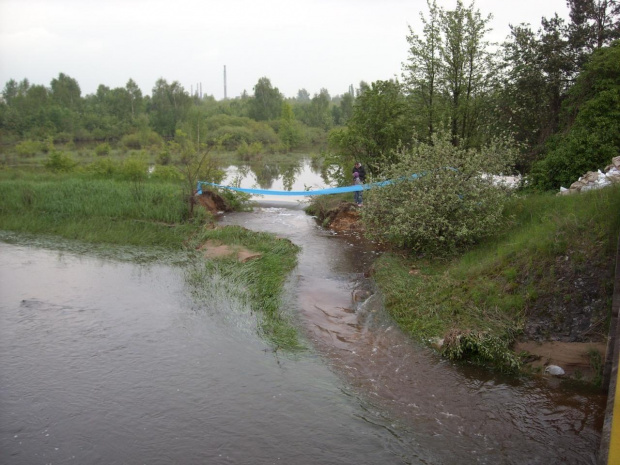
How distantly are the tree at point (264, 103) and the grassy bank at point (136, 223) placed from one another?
167ft

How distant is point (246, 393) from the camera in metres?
6.49

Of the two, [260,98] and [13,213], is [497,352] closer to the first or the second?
[13,213]

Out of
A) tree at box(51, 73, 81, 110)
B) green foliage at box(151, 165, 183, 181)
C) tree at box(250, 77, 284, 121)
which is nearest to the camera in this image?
green foliage at box(151, 165, 183, 181)

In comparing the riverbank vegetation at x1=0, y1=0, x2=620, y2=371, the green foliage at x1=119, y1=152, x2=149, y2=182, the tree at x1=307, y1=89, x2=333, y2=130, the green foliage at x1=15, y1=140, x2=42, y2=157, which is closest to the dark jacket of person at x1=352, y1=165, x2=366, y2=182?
the riverbank vegetation at x1=0, y1=0, x2=620, y2=371

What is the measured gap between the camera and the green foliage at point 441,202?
10219 mm

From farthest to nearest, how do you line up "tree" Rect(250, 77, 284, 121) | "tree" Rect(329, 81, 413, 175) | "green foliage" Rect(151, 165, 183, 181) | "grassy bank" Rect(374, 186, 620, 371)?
"tree" Rect(250, 77, 284, 121)
"green foliage" Rect(151, 165, 183, 181)
"tree" Rect(329, 81, 413, 175)
"grassy bank" Rect(374, 186, 620, 371)

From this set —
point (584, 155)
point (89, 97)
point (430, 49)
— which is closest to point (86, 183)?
point (430, 49)

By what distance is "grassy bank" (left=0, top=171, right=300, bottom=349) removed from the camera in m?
10.8

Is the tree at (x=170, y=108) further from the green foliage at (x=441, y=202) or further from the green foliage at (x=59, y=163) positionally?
the green foliage at (x=441, y=202)

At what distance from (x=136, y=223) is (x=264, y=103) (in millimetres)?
56171

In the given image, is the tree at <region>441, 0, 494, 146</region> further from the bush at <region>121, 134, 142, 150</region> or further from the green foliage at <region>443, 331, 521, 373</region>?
the bush at <region>121, 134, 142, 150</region>

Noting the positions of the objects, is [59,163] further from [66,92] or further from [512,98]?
[66,92]

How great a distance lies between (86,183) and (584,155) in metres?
14.8

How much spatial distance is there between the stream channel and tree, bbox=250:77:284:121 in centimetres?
6004
